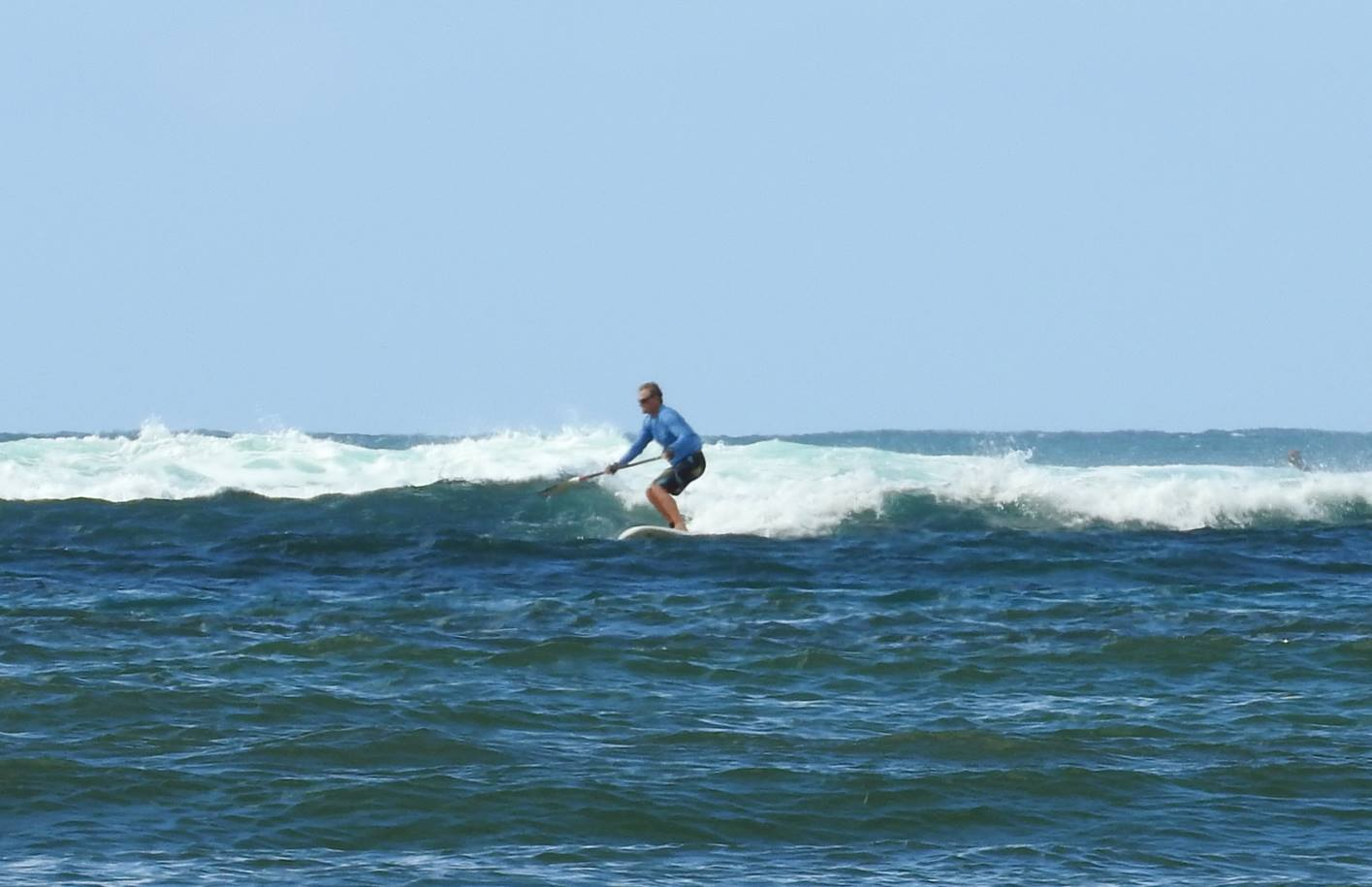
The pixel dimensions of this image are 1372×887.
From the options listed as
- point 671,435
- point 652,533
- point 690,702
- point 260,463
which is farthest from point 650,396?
point 260,463

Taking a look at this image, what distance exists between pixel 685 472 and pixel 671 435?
42cm

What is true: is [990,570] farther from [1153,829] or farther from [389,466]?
[389,466]

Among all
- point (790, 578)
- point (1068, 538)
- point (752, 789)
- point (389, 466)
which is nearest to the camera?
point (752, 789)

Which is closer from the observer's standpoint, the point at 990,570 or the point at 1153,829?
the point at 1153,829

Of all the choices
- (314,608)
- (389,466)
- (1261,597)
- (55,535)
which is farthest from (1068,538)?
(389,466)

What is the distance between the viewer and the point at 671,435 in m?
17.1

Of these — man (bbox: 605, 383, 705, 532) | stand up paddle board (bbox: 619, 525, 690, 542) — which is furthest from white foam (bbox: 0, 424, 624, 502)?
man (bbox: 605, 383, 705, 532)

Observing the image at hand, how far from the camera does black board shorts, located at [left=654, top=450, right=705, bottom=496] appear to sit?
17.2 metres

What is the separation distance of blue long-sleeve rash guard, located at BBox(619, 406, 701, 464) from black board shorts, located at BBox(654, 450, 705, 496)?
54 mm

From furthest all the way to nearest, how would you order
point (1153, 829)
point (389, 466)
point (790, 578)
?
point (389, 466)
point (790, 578)
point (1153, 829)

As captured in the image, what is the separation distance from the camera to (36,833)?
22.3 ft

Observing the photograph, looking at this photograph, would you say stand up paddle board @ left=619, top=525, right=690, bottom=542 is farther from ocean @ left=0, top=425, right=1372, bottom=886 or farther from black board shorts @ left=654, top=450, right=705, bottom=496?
black board shorts @ left=654, top=450, right=705, bottom=496

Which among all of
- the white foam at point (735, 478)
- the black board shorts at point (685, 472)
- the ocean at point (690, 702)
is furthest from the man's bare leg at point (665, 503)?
the white foam at point (735, 478)

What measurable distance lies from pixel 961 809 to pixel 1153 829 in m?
0.79
